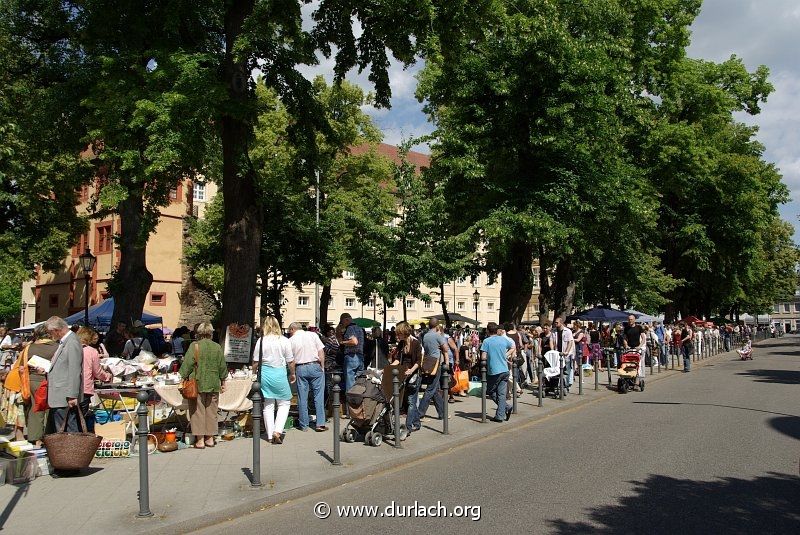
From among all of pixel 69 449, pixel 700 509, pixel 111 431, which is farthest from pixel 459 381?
pixel 69 449

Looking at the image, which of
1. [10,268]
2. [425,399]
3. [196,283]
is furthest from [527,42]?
[196,283]

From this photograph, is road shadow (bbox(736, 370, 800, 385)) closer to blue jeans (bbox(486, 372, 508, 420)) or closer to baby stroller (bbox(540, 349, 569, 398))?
baby stroller (bbox(540, 349, 569, 398))

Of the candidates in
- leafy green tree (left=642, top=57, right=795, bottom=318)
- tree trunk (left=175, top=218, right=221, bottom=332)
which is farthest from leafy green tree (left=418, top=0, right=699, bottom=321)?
tree trunk (left=175, top=218, right=221, bottom=332)

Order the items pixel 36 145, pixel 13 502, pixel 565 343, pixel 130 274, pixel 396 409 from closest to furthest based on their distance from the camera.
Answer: pixel 13 502 < pixel 396 409 < pixel 565 343 < pixel 36 145 < pixel 130 274

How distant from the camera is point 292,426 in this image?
1156cm

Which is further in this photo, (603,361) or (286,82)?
(603,361)

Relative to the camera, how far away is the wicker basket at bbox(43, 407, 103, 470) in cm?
772

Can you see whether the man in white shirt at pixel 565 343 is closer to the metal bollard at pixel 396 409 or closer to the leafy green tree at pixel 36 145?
the metal bollard at pixel 396 409

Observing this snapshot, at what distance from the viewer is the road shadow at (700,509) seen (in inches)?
231

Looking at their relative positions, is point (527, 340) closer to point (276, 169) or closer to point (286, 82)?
point (286, 82)

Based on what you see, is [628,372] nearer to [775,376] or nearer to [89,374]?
[775,376]

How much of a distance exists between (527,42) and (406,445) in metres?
14.9

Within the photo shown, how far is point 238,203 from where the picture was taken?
1334 centimetres

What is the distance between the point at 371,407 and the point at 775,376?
18.1 m
